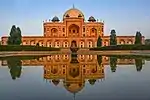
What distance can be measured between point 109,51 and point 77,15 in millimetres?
27706

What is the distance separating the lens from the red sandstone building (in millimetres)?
61938

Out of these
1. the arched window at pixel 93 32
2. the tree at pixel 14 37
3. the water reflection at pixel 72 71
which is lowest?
the water reflection at pixel 72 71

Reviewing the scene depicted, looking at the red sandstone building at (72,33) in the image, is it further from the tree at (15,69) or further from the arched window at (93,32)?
the tree at (15,69)

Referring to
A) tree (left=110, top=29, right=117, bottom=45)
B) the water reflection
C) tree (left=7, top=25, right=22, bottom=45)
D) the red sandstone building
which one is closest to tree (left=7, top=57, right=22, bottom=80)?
the water reflection

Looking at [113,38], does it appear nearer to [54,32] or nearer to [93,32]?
[93,32]

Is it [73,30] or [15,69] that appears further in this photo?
[73,30]

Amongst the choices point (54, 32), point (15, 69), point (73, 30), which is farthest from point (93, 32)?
point (15, 69)

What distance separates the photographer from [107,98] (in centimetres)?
637

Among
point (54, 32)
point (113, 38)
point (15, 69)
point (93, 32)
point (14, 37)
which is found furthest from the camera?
point (54, 32)

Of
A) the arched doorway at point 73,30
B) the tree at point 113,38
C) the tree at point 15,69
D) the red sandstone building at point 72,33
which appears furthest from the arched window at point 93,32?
the tree at point 15,69

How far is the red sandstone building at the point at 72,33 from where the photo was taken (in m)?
61.9

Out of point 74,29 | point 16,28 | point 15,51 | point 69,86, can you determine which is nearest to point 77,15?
point 74,29

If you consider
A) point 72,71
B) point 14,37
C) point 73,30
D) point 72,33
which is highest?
point 73,30

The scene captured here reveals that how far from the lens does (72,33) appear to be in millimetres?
66375
